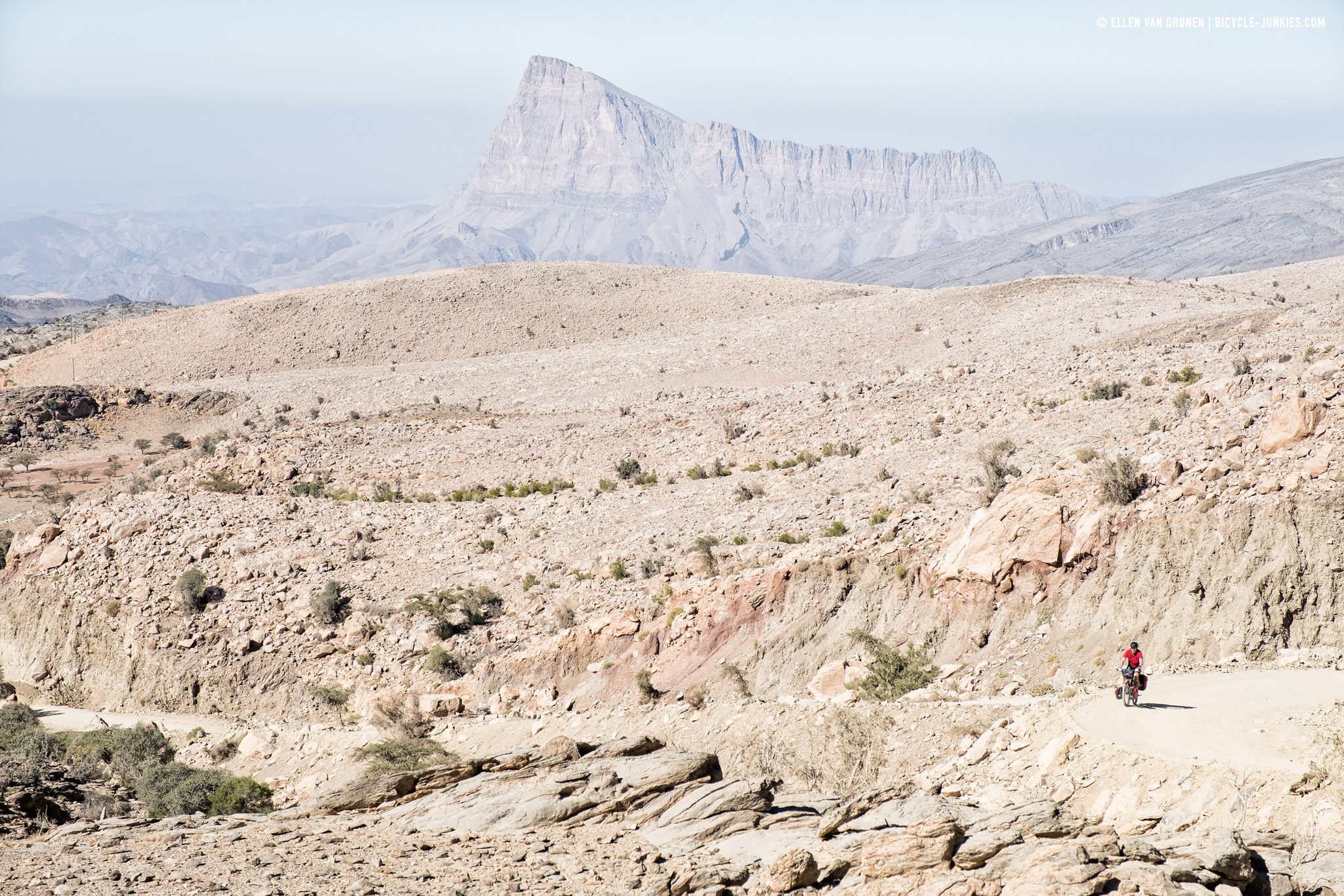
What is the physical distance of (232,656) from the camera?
2369 centimetres

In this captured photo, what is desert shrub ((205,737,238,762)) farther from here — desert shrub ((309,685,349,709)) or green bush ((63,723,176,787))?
desert shrub ((309,685,349,709))

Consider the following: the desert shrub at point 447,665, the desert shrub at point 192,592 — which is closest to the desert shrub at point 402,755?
the desert shrub at point 447,665

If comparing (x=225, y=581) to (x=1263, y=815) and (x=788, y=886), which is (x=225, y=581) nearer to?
(x=788, y=886)

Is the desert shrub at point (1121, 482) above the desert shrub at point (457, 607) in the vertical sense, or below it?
above

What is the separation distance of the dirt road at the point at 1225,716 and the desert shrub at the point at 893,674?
3.00m

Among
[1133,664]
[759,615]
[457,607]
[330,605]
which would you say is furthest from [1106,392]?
[330,605]

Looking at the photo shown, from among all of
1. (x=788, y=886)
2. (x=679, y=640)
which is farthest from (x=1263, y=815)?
(x=679, y=640)

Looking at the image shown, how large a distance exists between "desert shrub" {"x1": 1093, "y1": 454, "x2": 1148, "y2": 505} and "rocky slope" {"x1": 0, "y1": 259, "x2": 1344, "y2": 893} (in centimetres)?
7

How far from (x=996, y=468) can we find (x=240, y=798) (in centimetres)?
1527

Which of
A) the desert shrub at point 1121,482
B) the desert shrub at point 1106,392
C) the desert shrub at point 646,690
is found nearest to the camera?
the desert shrub at point 1121,482

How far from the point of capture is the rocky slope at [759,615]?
1148 centimetres

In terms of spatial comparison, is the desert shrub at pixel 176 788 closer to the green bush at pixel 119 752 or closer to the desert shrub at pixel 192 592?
the green bush at pixel 119 752

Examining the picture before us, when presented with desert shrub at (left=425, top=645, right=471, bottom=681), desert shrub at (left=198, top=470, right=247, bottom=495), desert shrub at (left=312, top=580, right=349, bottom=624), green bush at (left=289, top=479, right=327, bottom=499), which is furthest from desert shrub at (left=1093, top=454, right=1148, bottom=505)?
desert shrub at (left=198, top=470, right=247, bottom=495)

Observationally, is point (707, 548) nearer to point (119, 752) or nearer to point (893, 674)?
point (893, 674)
